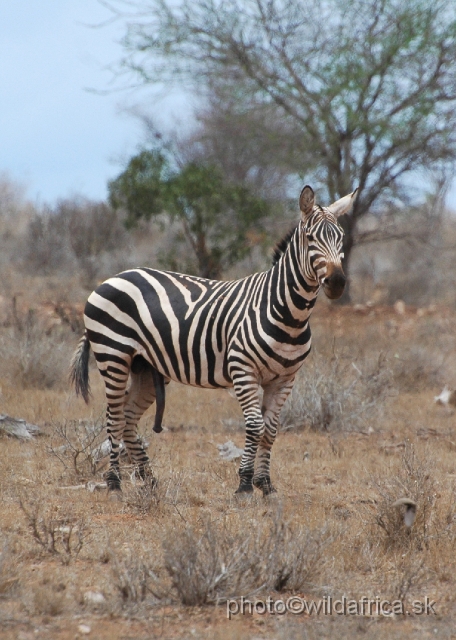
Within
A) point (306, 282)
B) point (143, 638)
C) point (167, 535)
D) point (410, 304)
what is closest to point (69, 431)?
point (306, 282)

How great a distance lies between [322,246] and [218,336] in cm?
121

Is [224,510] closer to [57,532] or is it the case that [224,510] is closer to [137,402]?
[57,532]

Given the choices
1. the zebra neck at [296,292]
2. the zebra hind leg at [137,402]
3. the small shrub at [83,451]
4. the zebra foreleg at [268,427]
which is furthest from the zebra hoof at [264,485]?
the small shrub at [83,451]

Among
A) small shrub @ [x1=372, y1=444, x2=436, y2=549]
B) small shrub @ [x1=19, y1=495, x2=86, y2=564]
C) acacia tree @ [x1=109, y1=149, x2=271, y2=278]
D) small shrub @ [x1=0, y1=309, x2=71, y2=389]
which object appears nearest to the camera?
small shrub @ [x1=19, y1=495, x2=86, y2=564]

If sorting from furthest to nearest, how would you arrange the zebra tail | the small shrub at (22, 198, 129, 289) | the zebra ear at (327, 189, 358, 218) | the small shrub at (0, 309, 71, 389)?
the small shrub at (22, 198, 129, 289), the small shrub at (0, 309, 71, 389), the zebra tail, the zebra ear at (327, 189, 358, 218)

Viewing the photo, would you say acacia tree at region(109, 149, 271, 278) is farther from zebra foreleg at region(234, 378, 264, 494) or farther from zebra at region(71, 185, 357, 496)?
zebra foreleg at region(234, 378, 264, 494)

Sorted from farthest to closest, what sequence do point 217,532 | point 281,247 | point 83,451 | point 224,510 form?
point 83,451 < point 281,247 < point 224,510 < point 217,532

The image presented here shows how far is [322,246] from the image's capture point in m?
6.07

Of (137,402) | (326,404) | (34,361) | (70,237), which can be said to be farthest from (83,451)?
(70,237)

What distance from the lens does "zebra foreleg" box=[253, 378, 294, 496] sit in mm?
6738

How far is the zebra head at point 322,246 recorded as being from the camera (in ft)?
19.2

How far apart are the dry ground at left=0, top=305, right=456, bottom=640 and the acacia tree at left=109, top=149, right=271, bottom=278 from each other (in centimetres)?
895

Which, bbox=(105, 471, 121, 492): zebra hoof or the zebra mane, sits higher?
the zebra mane

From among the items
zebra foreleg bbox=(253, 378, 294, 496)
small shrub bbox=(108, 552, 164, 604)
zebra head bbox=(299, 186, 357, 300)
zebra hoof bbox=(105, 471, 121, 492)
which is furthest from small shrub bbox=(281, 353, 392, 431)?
small shrub bbox=(108, 552, 164, 604)
